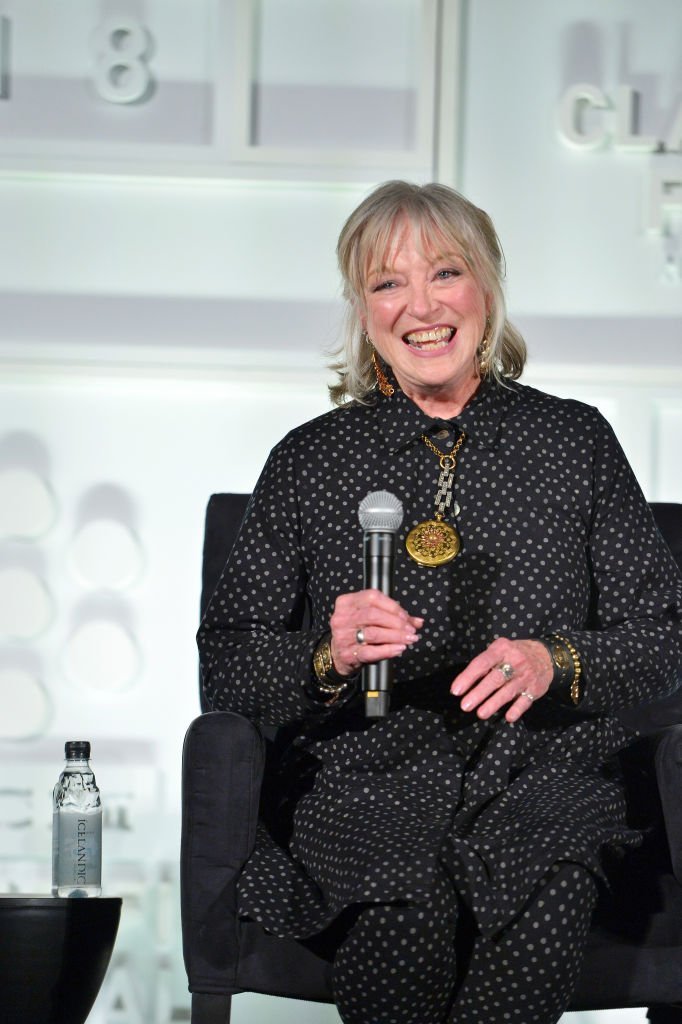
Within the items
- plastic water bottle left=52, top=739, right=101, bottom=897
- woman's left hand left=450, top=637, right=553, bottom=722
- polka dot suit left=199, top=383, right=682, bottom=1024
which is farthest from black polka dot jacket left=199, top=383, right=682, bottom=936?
plastic water bottle left=52, top=739, right=101, bottom=897

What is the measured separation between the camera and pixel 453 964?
4.98 ft

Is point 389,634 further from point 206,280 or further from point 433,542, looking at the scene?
point 206,280

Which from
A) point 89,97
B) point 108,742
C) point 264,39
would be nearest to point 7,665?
point 108,742

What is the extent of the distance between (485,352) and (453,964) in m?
0.87

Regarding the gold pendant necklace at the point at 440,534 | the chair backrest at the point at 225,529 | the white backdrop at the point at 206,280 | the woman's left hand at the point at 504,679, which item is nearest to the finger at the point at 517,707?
the woman's left hand at the point at 504,679

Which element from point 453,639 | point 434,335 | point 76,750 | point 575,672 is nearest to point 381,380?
point 434,335

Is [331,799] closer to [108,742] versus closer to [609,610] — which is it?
[609,610]

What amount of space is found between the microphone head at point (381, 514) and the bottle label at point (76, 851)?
91 cm

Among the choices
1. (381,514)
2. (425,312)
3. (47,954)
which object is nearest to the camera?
(381,514)

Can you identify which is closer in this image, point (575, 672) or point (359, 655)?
point (359, 655)

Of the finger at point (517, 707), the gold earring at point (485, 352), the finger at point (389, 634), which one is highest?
the gold earring at point (485, 352)

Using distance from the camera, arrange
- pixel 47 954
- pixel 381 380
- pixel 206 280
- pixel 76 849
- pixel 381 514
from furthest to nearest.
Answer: pixel 206 280 < pixel 76 849 < pixel 381 380 < pixel 47 954 < pixel 381 514

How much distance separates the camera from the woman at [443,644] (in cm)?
152

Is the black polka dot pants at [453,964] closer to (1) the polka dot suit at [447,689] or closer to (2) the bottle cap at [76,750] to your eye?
(1) the polka dot suit at [447,689]
